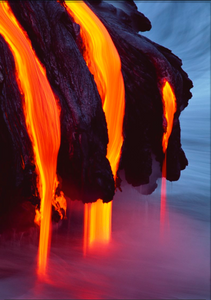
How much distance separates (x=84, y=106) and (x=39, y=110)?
0.37 meters

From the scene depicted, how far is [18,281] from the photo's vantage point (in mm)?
2562

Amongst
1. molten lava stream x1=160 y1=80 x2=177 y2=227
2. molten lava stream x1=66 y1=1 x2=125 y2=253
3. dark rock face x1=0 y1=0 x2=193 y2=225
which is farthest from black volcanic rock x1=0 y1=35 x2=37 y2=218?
molten lava stream x1=160 y1=80 x2=177 y2=227

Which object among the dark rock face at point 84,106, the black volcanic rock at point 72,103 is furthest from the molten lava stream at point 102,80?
the black volcanic rock at point 72,103

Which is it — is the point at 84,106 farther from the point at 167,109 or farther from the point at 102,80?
the point at 167,109

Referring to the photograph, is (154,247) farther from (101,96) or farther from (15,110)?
(15,110)

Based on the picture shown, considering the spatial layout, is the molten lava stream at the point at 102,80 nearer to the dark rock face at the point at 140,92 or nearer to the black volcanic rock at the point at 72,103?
the dark rock face at the point at 140,92

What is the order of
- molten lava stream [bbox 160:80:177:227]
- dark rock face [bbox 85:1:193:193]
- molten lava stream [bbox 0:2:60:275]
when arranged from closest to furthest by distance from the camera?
1. molten lava stream [bbox 0:2:60:275]
2. dark rock face [bbox 85:1:193:193]
3. molten lava stream [bbox 160:80:177:227]

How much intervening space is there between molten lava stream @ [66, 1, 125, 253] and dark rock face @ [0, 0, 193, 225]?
92 mm

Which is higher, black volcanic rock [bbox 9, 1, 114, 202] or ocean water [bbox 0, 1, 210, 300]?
black volcanic rock [bbox 9, 1, 114, 202]

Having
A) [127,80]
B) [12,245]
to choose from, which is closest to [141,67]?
[127,80]

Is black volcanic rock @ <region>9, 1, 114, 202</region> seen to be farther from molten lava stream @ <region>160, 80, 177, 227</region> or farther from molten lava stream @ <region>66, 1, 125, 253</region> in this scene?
molten lava stream @ <region>160, 80, 177, 227</region>

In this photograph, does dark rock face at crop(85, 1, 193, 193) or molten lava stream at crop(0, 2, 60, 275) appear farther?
dark rock face at crop(85, 1, 193, 193)

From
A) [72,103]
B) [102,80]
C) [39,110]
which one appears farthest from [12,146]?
[102,80]

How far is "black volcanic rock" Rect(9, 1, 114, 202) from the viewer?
2.78 meters
